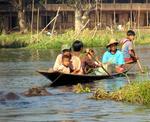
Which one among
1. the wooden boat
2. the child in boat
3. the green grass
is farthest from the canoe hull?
the green grass

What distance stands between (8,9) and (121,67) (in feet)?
117

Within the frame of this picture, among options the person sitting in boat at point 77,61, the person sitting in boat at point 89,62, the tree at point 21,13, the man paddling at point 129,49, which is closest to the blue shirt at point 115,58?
the person sitting in boat at point 89,62

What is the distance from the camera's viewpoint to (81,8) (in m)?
51.8

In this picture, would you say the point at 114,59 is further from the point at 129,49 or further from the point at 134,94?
the point at 134,94

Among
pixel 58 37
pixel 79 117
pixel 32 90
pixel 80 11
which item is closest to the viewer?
pixel 79 117

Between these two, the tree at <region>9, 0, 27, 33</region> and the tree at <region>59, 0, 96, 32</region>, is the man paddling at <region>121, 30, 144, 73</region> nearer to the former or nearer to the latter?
the tree at <region>59, 0, 96, 32</region>

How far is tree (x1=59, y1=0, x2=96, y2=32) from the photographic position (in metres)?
51.2

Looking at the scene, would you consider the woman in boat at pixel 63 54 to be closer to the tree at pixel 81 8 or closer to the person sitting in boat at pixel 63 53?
the person sitting in boat at pixel 63 53

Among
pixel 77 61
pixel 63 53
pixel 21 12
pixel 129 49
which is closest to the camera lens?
pixel 63 53

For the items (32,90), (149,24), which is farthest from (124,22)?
(32,90)

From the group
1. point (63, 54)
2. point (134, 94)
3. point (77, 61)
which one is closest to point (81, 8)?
point (77, 61)

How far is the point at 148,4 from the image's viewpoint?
183 feet

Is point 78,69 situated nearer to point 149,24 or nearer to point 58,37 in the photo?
point 58,37

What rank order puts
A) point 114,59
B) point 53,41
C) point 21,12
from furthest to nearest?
point 21,12 < point 53,41 < point 114,59
